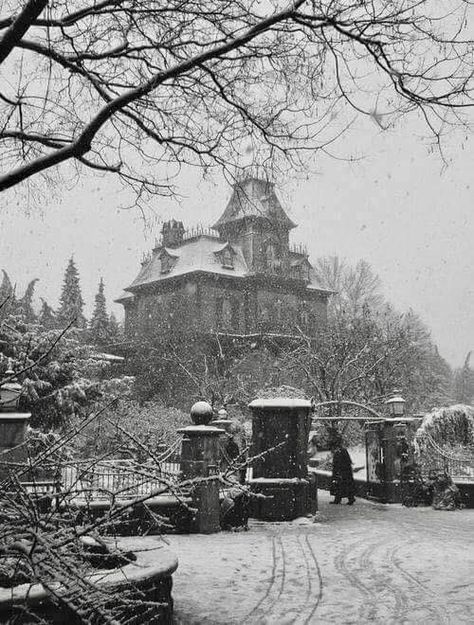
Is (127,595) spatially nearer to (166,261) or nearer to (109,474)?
(109,474)

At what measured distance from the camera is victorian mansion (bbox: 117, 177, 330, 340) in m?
51.5

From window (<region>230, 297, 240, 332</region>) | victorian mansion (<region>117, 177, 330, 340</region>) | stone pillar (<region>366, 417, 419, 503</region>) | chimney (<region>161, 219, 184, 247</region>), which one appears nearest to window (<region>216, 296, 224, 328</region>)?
victorian mansion (<region>117, 177, 330, 340</region>)

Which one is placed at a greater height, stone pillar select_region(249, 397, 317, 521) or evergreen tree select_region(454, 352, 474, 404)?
evergreen tree select_region(454, 352, 474, 404)

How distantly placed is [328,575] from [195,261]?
4448cm

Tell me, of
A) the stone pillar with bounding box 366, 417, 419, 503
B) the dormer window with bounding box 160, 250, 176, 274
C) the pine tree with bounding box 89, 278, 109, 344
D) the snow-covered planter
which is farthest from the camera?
the dormer window with bounding box 160, 250, 176, 274

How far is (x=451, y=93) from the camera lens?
21.9 feet

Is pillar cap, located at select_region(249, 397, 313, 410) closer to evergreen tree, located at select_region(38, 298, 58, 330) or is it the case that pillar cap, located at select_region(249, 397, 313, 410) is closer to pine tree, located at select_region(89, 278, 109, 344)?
evergreen tree, located at select_region(38, 298, 58, 330)

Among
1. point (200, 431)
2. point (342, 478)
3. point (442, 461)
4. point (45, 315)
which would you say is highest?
point (45, 315)

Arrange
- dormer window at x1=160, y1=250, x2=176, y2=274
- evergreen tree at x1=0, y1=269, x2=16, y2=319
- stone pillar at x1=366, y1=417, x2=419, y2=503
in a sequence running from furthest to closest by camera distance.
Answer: dormer window at x1=160, y1=250, x2=176, y2=274, stone pillar at x1=366, y1=417, x2=419, y2=503, evergreen tree at x1=0, y1=269, x2=16, y2=319

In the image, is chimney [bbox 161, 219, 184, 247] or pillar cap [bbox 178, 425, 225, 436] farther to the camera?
chimney [bbox 161, 219, 184, 247]

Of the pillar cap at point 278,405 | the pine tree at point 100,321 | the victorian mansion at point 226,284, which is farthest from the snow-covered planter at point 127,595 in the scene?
the victorian mansion at point 226,284

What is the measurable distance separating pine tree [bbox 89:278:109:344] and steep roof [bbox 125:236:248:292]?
3853 mm

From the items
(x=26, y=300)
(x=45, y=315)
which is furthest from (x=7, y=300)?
(x=26, y=300)

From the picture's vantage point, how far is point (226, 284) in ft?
175
